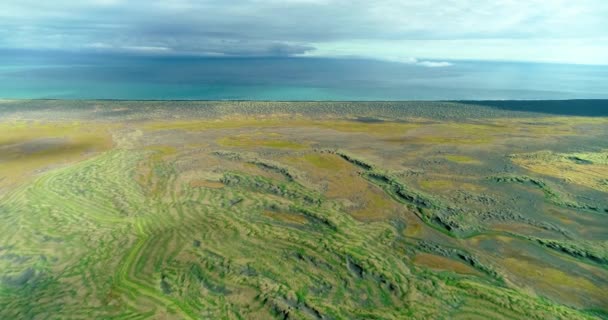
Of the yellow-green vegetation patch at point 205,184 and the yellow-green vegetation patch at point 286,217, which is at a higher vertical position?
the yellow-green vegetation patch at point 205,184

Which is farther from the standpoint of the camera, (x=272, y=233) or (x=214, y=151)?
(x=214, y=151)

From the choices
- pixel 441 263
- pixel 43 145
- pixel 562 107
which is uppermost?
pixel 562 107

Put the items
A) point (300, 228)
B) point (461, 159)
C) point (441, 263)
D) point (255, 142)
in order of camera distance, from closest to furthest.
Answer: point (441, 263), point (300, 228), point (461, 159), point (255, 142)

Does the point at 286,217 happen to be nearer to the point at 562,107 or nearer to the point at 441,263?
the point at 441,263

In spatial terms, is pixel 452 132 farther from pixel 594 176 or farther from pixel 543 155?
pixel 594 176

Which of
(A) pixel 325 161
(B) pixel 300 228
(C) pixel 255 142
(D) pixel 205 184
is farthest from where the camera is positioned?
(C) pixel 255 142

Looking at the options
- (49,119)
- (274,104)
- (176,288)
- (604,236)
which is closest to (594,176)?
(604,236)

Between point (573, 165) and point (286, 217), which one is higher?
point (573, 165)

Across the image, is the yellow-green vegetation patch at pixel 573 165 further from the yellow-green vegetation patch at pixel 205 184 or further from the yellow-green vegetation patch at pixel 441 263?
the yellow-green vegetation patch at pixel 205 184

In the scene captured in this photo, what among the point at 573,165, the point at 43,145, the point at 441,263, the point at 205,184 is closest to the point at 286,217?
the point at 205,184

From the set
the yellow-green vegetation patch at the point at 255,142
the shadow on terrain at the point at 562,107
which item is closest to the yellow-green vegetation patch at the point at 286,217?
the yellow-green vegetation patch at the point at 255,142

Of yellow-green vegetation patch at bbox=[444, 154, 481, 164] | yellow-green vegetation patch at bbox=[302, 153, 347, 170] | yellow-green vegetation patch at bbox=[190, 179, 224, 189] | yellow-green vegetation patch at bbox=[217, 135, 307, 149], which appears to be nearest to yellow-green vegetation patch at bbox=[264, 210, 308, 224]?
yellow-green vegetation patch at bbox=[190, 179, 224, 189]
